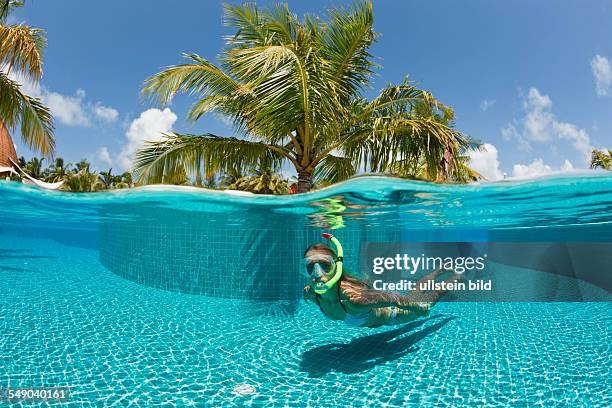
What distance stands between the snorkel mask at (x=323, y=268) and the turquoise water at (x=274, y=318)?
1.97 m

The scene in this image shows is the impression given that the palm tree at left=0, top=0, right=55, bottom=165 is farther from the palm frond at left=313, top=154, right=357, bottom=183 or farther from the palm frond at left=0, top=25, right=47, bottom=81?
the palm frond at left=313, top=154, right=357, bottom=183

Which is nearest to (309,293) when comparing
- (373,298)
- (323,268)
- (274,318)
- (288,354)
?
(323,268)

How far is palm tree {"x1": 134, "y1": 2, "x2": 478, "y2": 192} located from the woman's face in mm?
2790

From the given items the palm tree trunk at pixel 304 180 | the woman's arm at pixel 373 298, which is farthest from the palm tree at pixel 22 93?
the woman's arm at pixel 373 298

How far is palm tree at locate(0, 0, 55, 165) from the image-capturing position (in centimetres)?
957

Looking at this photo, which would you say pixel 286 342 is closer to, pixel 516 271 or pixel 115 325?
pixel 115 325

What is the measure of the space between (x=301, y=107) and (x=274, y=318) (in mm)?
7186

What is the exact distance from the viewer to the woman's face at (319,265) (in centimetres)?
689

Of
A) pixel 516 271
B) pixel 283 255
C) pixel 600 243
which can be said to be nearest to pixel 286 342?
pixel 283 255

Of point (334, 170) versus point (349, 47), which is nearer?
point (349, 47)

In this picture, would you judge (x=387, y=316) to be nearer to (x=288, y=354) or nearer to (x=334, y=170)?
(x=288, y=354)

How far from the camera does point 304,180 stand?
9.94 metres

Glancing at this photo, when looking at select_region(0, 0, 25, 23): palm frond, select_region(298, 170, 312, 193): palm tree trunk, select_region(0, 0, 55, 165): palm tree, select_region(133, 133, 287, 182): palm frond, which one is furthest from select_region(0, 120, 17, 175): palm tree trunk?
select_region(298, 170, 312, 193): palm tree trunk

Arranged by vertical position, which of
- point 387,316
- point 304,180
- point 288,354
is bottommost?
point 288,354
